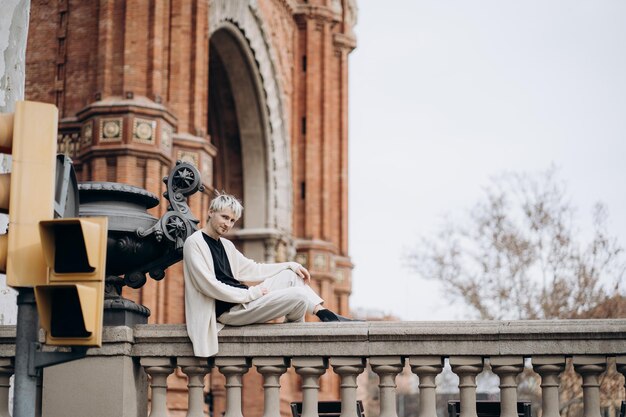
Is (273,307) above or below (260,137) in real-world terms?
below

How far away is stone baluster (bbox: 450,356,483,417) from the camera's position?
8.28 m

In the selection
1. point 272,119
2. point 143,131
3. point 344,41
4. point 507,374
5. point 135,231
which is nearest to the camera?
point 507,374

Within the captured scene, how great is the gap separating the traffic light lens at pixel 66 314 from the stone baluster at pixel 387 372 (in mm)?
3255

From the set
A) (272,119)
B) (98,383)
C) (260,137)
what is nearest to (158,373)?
(98,383)

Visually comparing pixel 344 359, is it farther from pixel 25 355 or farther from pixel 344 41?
pixel 344 41

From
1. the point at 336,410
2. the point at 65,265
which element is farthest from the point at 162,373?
the point at 65,265

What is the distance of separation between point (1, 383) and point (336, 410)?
110 inches

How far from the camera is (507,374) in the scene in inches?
328

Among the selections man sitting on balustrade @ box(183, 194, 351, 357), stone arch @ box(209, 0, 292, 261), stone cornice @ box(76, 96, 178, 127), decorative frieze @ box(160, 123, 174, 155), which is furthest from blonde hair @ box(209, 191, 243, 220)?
stone arch @ box(209, 0, 292, 261)

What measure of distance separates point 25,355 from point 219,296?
8.69 feet

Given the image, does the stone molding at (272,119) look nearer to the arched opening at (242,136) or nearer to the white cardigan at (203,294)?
the arched opening at (242,136)

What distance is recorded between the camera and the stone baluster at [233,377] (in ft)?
28.1

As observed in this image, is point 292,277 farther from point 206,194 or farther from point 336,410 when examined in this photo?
point 206,194

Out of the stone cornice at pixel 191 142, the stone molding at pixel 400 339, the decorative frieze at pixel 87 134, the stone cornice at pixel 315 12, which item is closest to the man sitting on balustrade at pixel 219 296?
the stone molding at pixel 400 339
